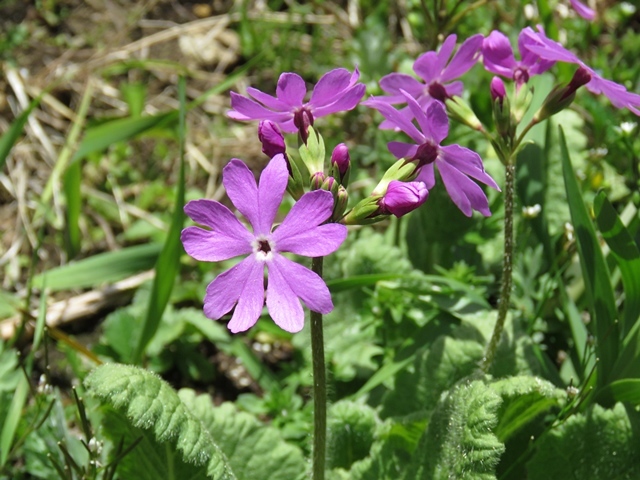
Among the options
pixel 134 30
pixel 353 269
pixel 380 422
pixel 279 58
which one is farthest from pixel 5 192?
pixel 380 422

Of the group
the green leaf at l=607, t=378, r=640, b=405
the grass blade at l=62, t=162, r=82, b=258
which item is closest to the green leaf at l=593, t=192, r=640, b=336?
the green leaf at l=607, t=378, r=640, b=405

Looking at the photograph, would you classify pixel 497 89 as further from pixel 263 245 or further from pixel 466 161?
pixel 263 245

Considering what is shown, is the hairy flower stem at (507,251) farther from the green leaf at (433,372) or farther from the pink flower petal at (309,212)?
the pink flower petal at (309,212)

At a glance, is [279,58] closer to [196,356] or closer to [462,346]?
[196,356]

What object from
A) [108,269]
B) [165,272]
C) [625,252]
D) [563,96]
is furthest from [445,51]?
[108,269]

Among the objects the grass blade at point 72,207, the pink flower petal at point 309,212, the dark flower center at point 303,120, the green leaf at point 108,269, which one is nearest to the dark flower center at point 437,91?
the dark flower center at point 303,120

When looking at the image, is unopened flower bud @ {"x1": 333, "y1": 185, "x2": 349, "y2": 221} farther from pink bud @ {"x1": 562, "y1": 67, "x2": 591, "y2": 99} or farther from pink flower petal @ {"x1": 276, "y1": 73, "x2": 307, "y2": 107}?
pink bud @ {"x1": 562, "y1": 67, "x2": 591, "y2": 99}
